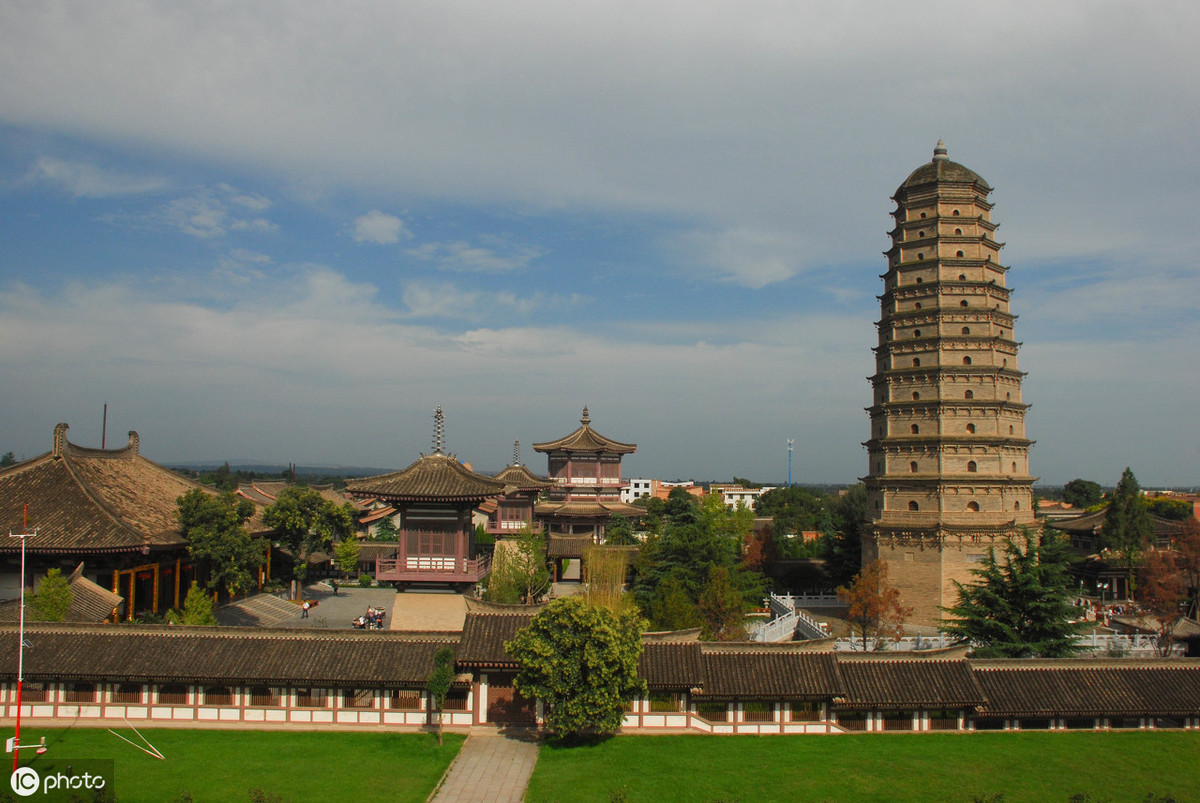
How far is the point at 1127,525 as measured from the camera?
44062mm

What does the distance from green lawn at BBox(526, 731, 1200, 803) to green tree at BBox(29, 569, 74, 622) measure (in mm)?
15452

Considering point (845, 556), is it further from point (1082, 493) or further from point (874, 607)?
point (1082, 493)

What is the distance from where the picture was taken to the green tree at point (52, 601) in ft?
75.5

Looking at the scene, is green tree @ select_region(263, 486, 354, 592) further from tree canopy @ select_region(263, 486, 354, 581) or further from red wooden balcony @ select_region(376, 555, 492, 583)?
red wooden balcony @ select_region(376, 555, 492, 583)

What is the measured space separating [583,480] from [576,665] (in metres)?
31.3

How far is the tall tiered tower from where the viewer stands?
35406 mm

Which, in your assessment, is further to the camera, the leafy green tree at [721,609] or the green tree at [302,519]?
the green tree at [302,519]

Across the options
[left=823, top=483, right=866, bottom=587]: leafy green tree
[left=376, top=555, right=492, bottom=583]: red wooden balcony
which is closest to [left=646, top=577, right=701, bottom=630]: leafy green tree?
[left=376, top=555, right=492, bottom=583]: red wooden balcony

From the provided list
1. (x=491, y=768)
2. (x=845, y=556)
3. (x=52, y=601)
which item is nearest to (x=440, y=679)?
(x=491, y=768)

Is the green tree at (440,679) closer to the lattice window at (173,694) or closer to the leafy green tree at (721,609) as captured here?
the lattice window at (173,694)

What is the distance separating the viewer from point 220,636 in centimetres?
2156

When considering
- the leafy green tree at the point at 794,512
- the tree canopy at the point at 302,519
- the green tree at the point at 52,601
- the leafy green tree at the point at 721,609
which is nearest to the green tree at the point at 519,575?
the leafy green tree at the point at 721,609

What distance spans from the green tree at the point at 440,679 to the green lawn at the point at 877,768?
2.98 meters

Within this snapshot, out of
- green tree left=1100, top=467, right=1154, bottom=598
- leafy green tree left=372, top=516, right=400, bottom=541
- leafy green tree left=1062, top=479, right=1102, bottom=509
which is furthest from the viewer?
leafy green tree left=1062, top=479, right=1102, bottom=509
